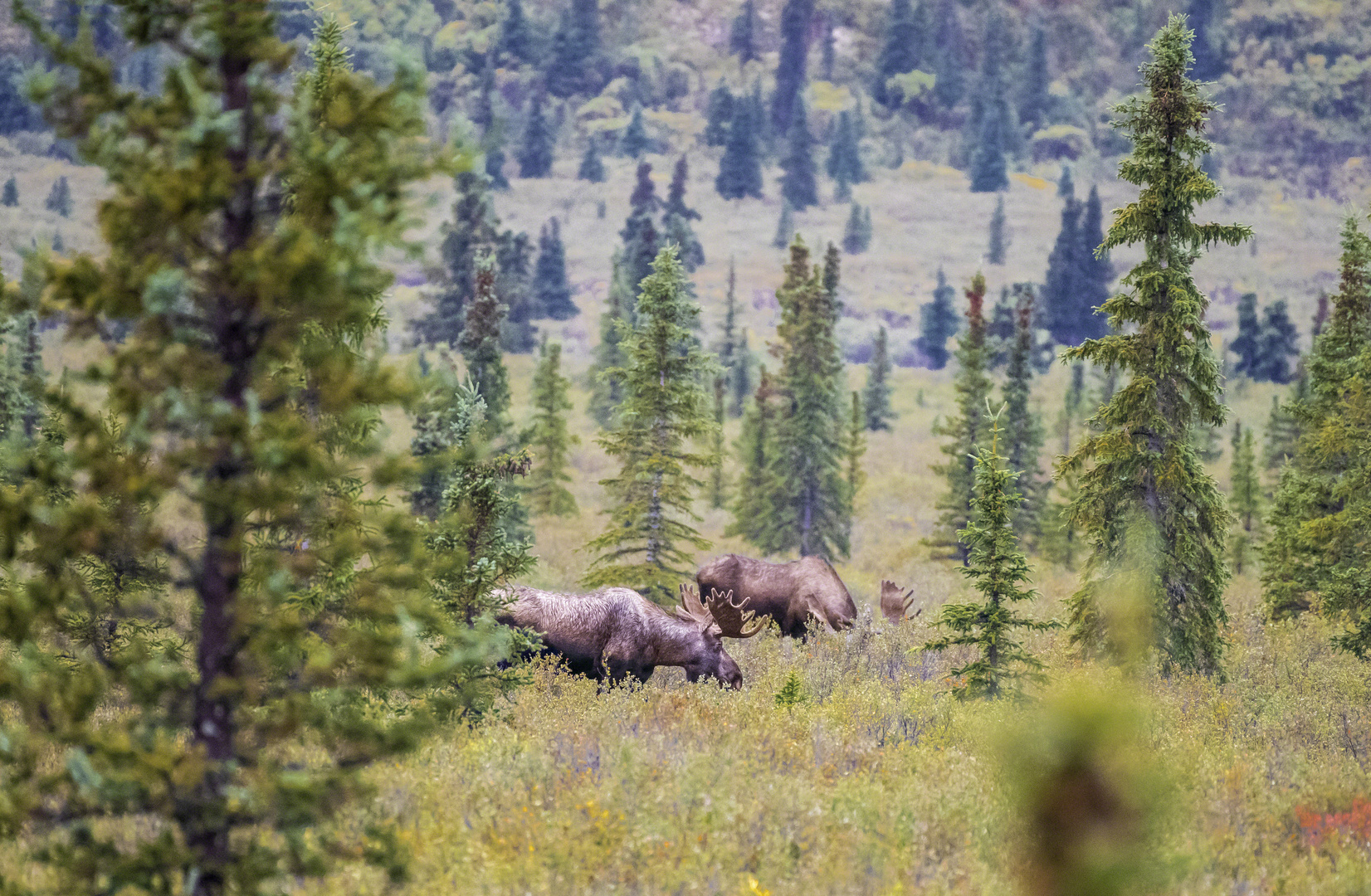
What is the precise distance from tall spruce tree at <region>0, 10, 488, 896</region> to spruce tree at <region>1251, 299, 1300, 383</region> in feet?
245

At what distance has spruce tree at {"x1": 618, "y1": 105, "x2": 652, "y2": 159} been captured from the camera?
392 ft

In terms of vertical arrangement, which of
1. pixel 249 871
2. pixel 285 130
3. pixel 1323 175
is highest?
pixel 1323 175

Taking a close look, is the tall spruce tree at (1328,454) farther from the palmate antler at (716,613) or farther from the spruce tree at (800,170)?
the spruce tree at (800,170)

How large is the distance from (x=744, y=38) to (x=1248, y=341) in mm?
115747

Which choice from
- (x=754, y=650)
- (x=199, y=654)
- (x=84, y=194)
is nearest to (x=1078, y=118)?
(x=84, y=194)

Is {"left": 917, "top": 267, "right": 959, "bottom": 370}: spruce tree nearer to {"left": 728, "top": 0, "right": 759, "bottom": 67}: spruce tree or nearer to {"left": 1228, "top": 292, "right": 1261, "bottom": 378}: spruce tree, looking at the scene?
{"left": 1228, "top": 292, "right": 1261, "bottom": 378}: spruce tree

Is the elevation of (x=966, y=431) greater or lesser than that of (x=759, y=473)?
greater

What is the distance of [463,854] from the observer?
23.9 ft

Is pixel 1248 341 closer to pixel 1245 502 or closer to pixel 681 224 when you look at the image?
pixel 681 224

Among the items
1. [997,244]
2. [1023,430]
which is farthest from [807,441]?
[997,244]

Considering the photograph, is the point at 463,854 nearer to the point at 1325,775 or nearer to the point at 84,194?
the point at 1325,775

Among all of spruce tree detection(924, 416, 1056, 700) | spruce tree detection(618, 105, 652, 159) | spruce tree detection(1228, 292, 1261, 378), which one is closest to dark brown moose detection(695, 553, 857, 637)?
spruce tree detection(924, 416, 1056, 700)

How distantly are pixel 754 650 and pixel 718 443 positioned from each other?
20286 mm

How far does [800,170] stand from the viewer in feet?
356
